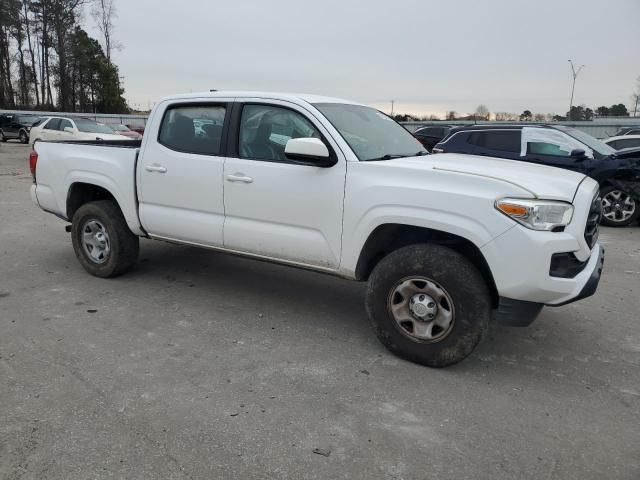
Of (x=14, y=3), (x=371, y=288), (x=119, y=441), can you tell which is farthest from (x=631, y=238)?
(x=14, y=3)

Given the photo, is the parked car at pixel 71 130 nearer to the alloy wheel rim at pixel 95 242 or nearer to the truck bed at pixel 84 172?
the truck bed at pixel 84 172

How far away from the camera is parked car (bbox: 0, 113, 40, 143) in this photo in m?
28.2

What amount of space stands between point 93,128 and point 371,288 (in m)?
16.6

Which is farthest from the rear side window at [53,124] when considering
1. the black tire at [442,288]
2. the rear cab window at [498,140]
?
the black tire at [442,288]

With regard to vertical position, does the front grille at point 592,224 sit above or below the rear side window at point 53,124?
below

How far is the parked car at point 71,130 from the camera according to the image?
1679 cm

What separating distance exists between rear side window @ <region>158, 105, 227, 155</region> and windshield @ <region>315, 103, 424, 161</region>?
0.95 metres

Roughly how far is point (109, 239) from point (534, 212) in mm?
4039

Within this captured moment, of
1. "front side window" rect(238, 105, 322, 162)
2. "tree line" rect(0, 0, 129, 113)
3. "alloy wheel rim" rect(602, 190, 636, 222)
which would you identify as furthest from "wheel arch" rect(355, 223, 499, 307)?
"tree line" rect(0, 0, 129, 113)

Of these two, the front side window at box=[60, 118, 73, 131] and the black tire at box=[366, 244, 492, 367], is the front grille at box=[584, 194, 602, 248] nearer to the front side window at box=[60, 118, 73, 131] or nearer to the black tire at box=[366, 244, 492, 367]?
the black tire at box=[366, 244, 492, 367]

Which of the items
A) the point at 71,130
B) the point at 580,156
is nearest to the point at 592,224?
the point at 580,156

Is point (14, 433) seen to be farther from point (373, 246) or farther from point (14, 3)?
point (14, 3)

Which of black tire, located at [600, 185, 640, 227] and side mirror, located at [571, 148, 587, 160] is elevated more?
side mirror, located at [571, 148, 587, 160]

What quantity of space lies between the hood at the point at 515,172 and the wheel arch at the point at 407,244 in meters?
0.46
